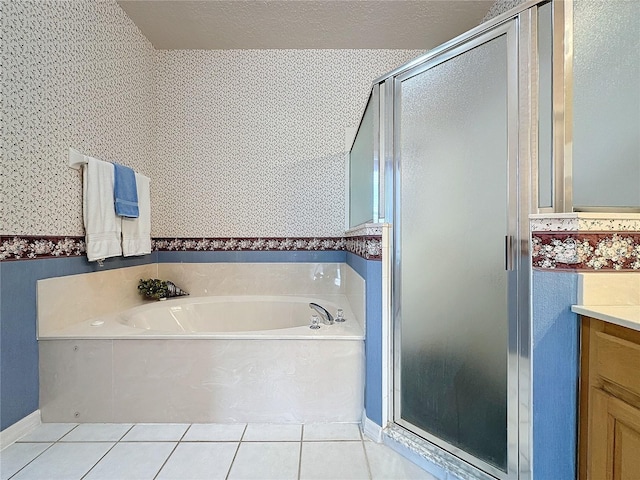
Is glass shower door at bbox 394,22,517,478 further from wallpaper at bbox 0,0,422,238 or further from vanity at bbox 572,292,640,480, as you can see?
wallpaper at bbox 0,0,422,238

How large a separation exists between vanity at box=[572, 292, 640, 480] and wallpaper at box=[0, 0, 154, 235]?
2.29 meters

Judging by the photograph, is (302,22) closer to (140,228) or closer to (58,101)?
(58,101)

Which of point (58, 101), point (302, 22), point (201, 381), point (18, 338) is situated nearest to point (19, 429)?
point (18, 338)

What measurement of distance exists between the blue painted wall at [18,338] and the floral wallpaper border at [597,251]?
7.23 feet

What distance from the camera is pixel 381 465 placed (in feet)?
4.31

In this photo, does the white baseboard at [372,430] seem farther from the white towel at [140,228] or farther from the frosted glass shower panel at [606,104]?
the white towel at [140,228]

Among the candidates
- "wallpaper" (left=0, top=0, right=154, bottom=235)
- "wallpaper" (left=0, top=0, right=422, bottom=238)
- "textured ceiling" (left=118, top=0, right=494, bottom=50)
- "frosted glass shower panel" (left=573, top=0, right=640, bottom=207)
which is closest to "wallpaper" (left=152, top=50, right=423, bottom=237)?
"wallpaper" (left=0, top=0, right=422, bottom=238)

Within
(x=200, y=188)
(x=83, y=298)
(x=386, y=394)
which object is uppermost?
(x=200, y=188)

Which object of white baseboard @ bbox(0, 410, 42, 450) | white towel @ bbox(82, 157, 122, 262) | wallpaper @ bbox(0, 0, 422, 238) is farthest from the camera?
wallpaper @ bbox(0, 0, 422, 238)

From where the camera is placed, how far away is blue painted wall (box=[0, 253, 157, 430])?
4.66 feet

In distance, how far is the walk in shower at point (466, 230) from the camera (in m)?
1.06

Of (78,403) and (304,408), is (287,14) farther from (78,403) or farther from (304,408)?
(78,403)

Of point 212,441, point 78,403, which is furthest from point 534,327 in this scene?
point 78,403

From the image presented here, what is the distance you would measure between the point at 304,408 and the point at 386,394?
17.2 inches
